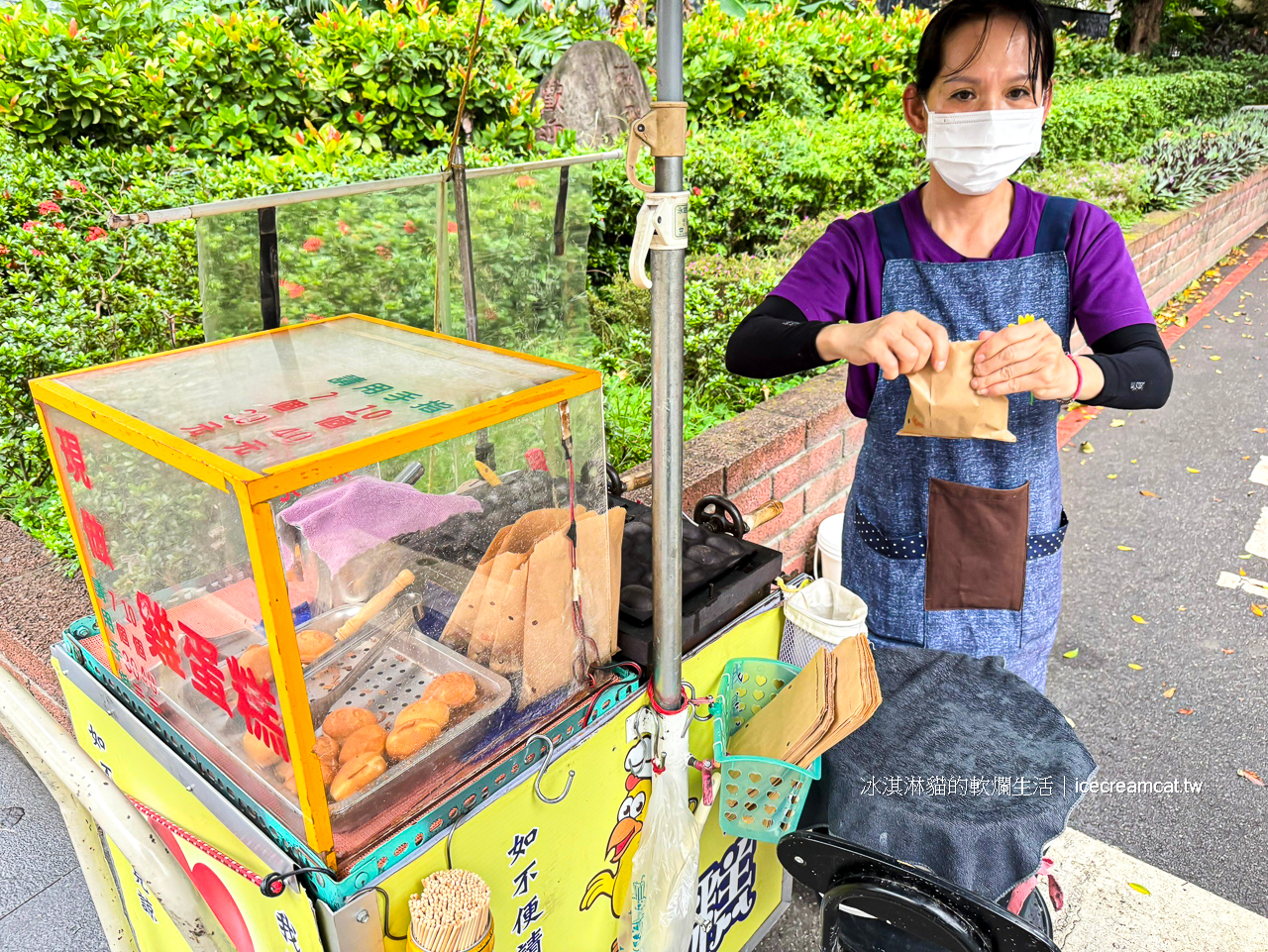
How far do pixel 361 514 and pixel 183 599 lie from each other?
34 cm

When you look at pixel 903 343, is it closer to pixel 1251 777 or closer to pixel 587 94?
pixel 1251 777

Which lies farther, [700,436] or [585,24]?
[585,24]

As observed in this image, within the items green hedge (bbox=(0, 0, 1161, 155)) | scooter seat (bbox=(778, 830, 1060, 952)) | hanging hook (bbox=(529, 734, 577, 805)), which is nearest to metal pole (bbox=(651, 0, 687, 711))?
hanging hook (bbox=(529, 734, 577, 805))

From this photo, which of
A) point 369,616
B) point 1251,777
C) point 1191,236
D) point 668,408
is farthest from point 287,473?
point 1191,236

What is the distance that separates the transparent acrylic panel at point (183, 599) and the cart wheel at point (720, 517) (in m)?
1.13

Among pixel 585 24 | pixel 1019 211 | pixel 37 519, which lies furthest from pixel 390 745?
pixel 585 24

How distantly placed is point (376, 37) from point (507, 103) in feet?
2.86

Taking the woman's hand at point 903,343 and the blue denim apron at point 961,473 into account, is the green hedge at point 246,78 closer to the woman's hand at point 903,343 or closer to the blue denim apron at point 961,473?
the blue denim apron at point 961,473

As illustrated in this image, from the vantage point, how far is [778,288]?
1855mm

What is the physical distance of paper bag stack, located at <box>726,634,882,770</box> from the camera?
1.54 metres

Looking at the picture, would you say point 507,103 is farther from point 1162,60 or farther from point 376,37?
point 1162,60

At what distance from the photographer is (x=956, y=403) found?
5.15ft

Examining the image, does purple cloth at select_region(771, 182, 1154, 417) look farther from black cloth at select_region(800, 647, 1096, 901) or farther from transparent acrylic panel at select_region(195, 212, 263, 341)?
transparent acrylic panel at select_region(195, 212, 263, 341)

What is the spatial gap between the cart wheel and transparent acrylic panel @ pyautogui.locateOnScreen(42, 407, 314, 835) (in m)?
1.13
